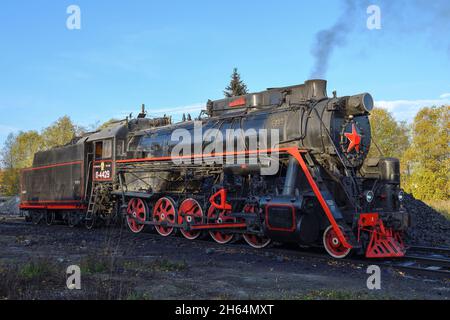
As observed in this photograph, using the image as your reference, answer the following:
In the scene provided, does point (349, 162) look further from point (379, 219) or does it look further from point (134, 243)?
point (134, 243)

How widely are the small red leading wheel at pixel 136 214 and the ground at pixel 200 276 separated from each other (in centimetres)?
343

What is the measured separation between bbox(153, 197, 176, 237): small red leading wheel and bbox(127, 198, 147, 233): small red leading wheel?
60 cm

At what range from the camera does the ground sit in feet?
20.0

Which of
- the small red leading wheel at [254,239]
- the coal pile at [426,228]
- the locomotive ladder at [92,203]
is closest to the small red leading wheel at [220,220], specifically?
the small red leading wheel at [254,239]

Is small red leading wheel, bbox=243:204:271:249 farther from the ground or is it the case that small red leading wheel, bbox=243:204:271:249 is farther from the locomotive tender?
the ground

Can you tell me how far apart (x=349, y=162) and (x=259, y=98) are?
3.23 metres

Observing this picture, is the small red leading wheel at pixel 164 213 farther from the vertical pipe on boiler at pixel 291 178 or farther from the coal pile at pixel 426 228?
the coal pile at pixel 426 228

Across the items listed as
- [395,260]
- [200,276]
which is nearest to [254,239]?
[395,260]

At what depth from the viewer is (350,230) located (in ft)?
30.5

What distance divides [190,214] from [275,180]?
2.90 meters

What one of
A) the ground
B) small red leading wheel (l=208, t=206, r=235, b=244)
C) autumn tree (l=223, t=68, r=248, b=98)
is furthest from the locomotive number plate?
autumn tree (l=223, t=68, r=248, b=98)

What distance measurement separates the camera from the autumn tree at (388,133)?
52.9m

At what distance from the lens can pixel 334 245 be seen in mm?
9703
